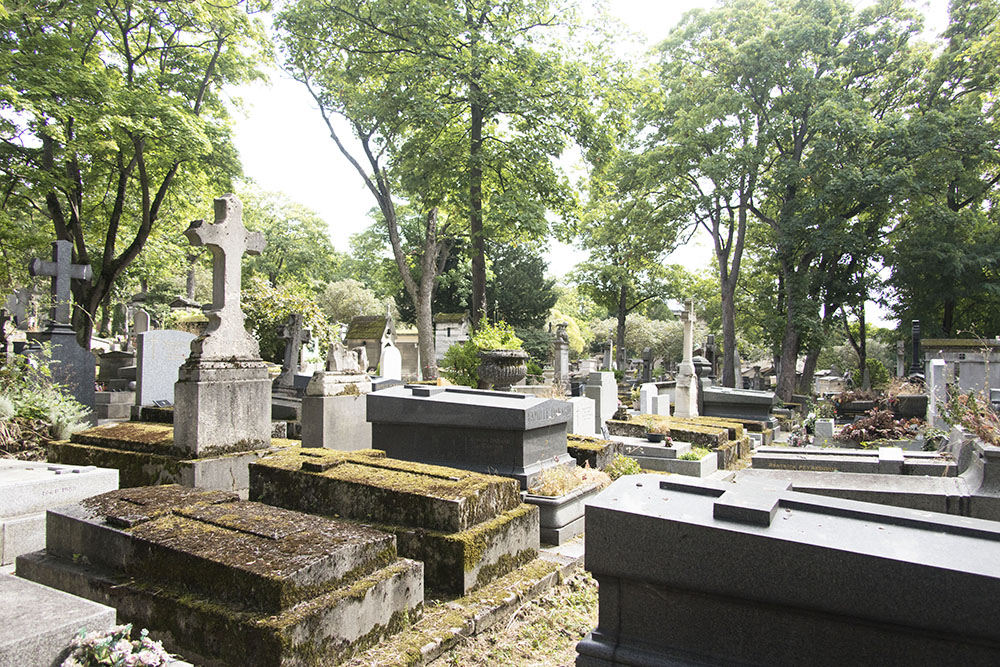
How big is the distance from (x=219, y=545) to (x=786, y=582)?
9.36ft

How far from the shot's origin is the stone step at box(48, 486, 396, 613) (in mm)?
2865

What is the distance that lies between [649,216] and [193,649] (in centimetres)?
2427

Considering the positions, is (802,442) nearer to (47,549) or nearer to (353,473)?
(353,473)

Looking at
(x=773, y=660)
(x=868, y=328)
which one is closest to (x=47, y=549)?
(x=773, y=660)

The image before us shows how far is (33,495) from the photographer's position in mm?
4074

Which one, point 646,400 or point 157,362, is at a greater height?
point 157,362

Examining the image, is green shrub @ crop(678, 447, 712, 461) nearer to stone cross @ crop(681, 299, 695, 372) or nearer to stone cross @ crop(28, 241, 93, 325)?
stone cross @ crop(681, 299, 695, 372)

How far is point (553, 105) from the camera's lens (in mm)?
15062

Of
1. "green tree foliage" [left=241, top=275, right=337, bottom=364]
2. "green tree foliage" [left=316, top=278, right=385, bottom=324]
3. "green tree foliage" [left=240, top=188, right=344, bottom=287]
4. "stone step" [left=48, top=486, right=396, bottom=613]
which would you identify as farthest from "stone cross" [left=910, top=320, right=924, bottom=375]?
"green tree foliage" [left=316, top=278, right=385, bottom=324]

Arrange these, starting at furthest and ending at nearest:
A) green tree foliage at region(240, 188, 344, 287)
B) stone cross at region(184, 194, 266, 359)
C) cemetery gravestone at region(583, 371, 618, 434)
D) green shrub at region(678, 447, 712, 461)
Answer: green tree foliage at region(240, 188, 344, 287) < cemetery gravestone at region(583, 371, 618, 434) < green shrub at region(678, 447, 712, 461) < stone cross at region(184, 194, 266, 359)

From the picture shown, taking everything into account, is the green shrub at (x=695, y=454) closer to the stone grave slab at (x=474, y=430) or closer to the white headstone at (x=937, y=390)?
the stone grave slab at (x=474, y=430)

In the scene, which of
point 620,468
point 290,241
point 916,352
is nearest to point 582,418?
point 620,468

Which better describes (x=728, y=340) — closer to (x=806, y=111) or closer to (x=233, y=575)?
(x=806, y=111)

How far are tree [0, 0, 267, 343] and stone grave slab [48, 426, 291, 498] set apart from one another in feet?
24.8
